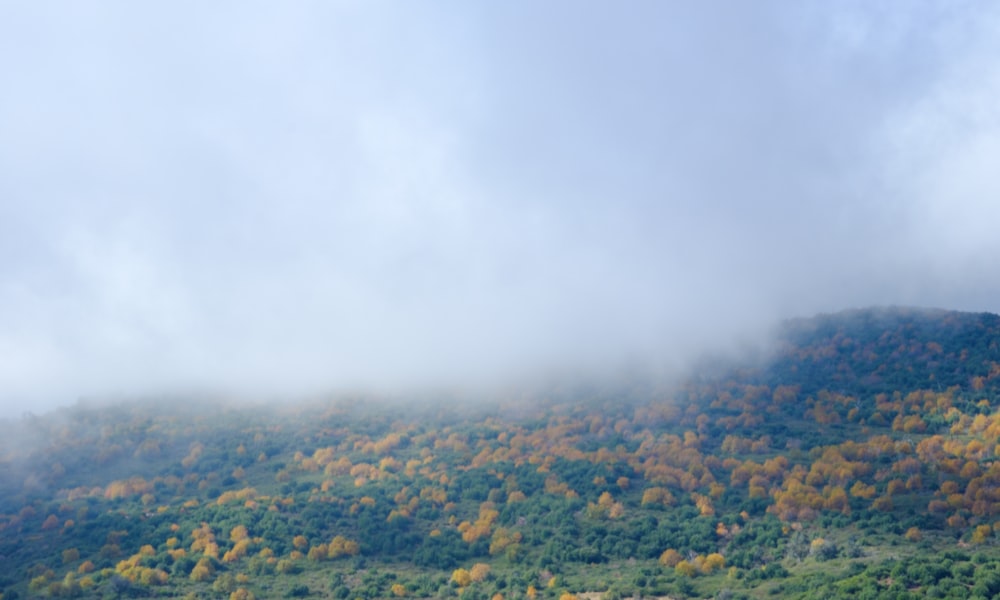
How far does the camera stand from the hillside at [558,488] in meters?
81.3

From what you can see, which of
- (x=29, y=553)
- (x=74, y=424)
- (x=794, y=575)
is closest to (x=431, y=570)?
(x=794, y=575)

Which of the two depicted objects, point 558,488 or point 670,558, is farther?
point 558,488

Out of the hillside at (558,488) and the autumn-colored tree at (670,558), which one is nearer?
the hillside at (558,488)

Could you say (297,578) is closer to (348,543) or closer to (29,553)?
(348,543)

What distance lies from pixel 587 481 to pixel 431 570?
27.1 metres

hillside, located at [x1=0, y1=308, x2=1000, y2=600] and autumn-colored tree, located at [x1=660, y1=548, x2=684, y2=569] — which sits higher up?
hillside, located at [x1=0, y1=308, x2=1000, y2=600]

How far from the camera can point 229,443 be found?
136 m

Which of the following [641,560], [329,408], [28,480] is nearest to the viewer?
[641,560]

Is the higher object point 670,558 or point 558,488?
point 558,488

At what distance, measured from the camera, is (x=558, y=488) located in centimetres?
10706

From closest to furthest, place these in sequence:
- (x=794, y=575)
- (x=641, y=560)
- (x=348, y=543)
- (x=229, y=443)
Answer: (x=794, y=575) → (x=641, y=560) → (x=348, y=543) → (x=229, y=443)

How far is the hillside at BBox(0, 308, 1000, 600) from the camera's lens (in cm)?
8131

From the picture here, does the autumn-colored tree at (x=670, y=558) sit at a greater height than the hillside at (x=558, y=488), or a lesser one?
lesser

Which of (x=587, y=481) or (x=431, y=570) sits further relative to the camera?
(x=587, y=481)
